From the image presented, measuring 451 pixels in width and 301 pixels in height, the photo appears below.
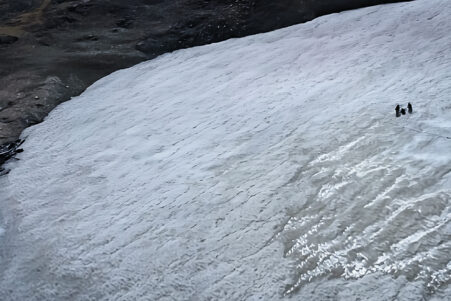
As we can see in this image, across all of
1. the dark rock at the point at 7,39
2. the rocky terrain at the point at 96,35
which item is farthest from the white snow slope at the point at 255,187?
the dark rock at the point at 7,39

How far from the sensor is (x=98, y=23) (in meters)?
8.78

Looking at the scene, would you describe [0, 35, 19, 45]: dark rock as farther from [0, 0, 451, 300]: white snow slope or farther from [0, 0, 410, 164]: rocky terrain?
[0, 0, 451, 300]: white snow slope

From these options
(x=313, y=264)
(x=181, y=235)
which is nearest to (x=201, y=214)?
(x=181, y=235)

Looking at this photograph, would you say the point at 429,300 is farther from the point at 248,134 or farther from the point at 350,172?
the point at 248,134

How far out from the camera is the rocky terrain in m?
5.91

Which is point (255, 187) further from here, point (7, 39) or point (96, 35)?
point (7, 39)

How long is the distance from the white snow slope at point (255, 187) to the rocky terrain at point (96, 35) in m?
1.01

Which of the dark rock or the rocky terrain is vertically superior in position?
the dark rock

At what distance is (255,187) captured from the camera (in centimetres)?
316

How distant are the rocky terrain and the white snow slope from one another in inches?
39.7

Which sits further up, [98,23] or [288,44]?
[98,23]

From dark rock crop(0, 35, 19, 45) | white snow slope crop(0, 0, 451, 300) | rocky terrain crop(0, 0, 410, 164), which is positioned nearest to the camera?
white snow slope crop(0, 0, 451, 300)

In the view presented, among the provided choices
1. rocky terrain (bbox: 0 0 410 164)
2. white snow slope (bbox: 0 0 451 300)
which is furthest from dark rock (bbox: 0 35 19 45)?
white snow slope (bbox: 0 0 451 300)

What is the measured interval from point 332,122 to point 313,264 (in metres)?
1.70
